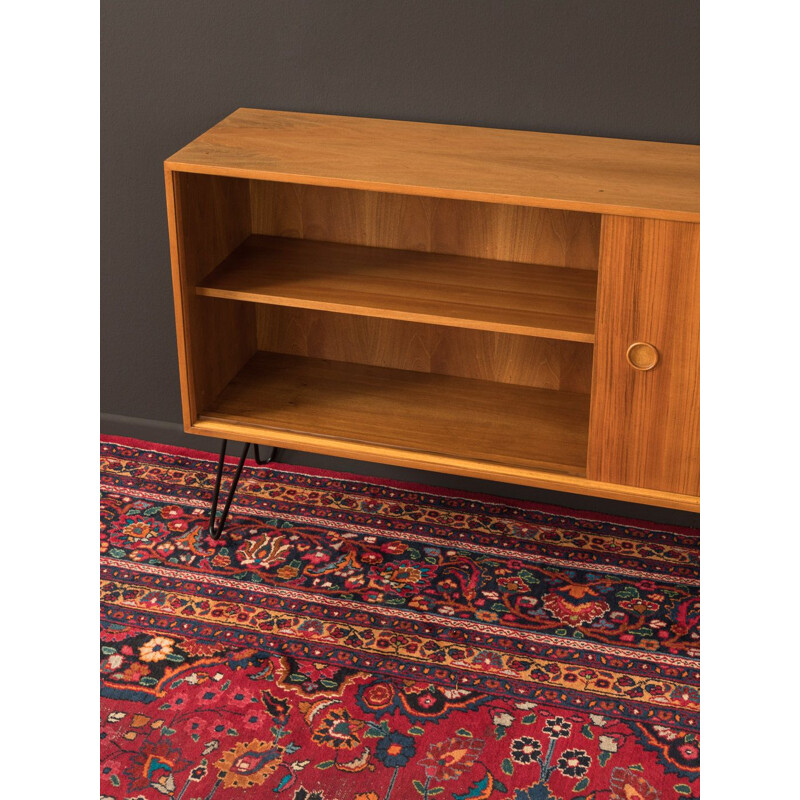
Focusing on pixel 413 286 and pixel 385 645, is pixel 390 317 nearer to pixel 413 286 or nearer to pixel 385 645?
pixel 413 286

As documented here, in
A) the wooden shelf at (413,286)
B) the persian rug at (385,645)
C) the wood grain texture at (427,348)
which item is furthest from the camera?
the wood grain texture at (427,348)

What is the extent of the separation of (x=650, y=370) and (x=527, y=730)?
2.43 ft

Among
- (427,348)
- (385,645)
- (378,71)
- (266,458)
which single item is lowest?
(385,645)

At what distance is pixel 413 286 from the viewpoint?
2.12 meters

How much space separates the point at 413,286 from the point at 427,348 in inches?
13.4

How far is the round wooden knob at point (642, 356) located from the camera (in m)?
1.85

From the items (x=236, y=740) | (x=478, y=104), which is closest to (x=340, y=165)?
(x=478, y=104)

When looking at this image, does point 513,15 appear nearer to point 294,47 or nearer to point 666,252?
point 294,47

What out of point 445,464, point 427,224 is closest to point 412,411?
point 445,464

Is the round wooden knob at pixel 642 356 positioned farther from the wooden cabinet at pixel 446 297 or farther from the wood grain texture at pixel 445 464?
the wood grain texture at pixel 445 464

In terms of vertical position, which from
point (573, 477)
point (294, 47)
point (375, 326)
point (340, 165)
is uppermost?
point (294, 47)

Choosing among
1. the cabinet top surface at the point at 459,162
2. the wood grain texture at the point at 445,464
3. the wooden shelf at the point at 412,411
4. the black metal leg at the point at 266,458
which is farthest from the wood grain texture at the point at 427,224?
the black metal leg at the point at 266,458

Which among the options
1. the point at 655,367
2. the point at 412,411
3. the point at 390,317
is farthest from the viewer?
the point at 412,411

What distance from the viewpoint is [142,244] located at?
8.29 feet
